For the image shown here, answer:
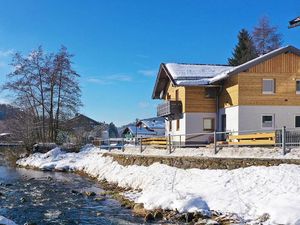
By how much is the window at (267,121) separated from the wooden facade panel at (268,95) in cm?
104

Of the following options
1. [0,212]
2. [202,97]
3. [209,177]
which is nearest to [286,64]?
[202,97]

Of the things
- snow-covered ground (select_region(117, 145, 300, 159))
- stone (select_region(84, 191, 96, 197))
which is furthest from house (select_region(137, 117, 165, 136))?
stone (select_region(84, 191, 96, 197))

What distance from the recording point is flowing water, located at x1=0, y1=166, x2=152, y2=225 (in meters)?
16.0

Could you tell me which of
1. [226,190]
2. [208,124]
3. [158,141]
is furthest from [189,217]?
[208,124]

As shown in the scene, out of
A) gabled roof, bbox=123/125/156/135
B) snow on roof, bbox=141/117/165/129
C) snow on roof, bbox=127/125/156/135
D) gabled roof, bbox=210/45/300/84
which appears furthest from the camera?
snow on roof, bbox=141/117/165/129

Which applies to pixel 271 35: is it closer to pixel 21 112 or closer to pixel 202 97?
pixel 202 97

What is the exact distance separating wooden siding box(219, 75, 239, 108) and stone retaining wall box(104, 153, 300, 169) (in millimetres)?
8986

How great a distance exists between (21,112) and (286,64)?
3203 cm

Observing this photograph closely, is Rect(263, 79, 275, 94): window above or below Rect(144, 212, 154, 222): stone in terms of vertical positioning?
above

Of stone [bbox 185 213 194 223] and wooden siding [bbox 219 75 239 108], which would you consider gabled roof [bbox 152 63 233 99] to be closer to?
wooden siding [bbox 219 75 239 108]

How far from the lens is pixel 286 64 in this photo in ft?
104

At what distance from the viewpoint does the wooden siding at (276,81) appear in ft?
102

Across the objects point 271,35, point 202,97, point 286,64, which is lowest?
point 202,97

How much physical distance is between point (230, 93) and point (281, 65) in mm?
4261
